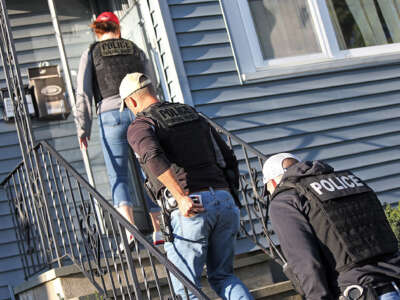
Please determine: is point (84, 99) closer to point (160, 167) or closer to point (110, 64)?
point (110, 64)

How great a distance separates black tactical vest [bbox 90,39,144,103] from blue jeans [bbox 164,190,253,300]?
6.11 ft

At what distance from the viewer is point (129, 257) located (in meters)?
3.64

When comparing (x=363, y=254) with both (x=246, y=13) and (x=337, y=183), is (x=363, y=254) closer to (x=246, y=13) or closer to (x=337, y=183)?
(x=337, y=183)

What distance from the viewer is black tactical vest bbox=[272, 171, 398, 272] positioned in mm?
2922

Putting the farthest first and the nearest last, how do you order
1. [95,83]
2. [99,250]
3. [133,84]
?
[95,83], [99,250], [133,84]

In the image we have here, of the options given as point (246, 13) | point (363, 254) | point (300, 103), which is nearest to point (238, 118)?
point (300, 103)

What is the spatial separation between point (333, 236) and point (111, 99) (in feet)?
8.25

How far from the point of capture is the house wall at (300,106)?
6.34 m

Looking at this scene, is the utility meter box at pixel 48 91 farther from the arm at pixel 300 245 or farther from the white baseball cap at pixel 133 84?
the arm at pixel 300 245

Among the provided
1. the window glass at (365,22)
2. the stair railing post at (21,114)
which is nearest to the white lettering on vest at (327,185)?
the stair railing post at (21,114)

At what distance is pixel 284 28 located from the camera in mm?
6953

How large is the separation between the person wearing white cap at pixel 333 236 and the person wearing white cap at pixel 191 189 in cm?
40

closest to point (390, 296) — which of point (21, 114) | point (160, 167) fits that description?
point (160, 167)

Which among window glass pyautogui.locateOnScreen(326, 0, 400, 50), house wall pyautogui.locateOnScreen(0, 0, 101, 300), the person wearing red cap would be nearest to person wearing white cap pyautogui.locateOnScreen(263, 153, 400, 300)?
the person wearing red cap
